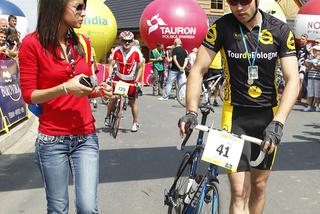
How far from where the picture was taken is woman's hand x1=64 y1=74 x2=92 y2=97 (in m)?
2.77

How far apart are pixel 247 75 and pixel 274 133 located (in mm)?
615

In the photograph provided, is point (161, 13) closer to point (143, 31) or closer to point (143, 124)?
point (143, 31)

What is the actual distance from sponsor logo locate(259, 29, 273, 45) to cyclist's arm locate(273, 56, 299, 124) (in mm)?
154

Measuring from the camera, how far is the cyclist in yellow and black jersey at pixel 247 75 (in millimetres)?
3230

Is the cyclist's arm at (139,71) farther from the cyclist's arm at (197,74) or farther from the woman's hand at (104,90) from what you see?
the woman's hand at (104,90)

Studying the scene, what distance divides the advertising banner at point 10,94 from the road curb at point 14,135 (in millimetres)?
168

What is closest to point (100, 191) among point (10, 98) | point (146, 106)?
point (10, 98)

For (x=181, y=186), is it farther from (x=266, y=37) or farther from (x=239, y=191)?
(x=266, y=37)

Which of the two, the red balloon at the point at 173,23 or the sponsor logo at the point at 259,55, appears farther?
the red balloon at the point at 173,23

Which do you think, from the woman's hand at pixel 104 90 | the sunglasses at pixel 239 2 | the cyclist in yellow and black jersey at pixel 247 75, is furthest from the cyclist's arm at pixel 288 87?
the woman's hand at pixel 104 90

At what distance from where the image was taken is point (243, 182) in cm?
326

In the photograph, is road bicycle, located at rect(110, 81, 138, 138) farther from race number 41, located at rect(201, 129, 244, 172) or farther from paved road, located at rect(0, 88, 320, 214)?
race number 41, located at rect(201, 129, 244, 172)

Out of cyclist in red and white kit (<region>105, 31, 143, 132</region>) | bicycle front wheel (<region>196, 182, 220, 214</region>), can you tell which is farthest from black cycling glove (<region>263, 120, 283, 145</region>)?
cyclist in red and white kit (<region>105, 31, 143, 132</region>)

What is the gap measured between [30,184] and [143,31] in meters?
16.8
